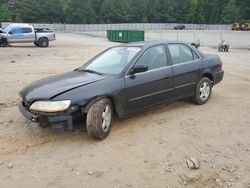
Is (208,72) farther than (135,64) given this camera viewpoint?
Yes

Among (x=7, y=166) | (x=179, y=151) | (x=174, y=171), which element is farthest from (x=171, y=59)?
(x=7, y=166)

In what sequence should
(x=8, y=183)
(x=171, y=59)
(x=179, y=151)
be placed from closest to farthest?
1. (x=8, y=183)
2. (x=179, y=151)
3. (x=171, y=59)

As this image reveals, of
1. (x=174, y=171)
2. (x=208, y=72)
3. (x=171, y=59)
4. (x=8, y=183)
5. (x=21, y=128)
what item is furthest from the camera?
(x=208, y=72)

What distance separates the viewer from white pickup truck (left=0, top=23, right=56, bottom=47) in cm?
2358

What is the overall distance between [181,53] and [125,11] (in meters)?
86.5

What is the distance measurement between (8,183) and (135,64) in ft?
9.09

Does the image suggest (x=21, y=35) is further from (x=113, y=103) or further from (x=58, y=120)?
(x=58, y=120)

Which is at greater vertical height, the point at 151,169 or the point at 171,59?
the point at 171,59

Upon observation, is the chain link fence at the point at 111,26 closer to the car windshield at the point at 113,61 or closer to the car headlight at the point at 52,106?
the car windshield at the point at 113,61

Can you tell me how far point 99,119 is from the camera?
4801 millimetres

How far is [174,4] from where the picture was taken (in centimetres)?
10019

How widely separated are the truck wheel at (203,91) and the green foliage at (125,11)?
232 feet

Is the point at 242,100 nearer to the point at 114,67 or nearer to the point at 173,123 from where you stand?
the point at 173,123

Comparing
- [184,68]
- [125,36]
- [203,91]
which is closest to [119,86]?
[184,68]
